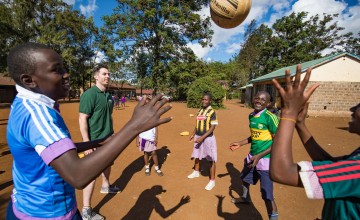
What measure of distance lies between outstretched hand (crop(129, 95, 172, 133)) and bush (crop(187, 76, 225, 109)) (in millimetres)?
20544

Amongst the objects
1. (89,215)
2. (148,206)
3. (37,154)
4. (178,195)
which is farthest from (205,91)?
(37,154)

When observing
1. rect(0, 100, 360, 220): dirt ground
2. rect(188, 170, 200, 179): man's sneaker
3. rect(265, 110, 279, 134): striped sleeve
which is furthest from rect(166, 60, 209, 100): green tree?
rect(265, 110, 279, 134): striped sleeve

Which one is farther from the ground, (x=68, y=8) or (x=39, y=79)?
(x=68, y=8)

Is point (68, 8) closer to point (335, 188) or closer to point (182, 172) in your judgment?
point (182, 172)

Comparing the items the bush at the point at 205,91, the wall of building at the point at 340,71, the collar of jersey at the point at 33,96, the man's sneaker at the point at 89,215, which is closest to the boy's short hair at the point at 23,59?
the collar of jersey at the point at 33,96

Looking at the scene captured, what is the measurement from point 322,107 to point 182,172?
17493mm

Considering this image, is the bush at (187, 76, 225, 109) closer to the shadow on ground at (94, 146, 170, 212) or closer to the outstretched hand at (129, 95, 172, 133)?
the shadow on ground at (94, 146, 170, 212)

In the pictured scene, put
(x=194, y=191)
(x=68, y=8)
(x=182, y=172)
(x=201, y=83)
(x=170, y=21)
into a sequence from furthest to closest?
(x=68, y=8) → (x=170, y=21) → (x=201, y=83) → (x=182, y=172) → (x=194, y=191)

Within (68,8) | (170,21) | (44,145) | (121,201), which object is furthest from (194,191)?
(68,8)

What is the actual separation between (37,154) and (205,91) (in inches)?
827

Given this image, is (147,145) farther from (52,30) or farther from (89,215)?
(52,30)

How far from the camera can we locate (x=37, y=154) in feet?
4.27

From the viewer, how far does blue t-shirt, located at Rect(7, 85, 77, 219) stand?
45.4 inches

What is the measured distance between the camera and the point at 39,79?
1.36 meters
